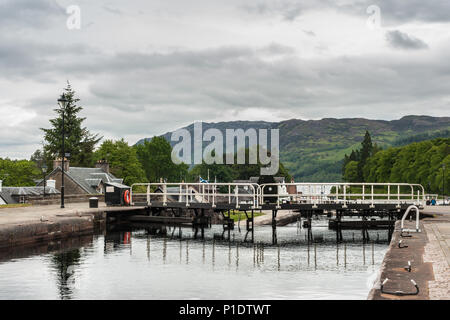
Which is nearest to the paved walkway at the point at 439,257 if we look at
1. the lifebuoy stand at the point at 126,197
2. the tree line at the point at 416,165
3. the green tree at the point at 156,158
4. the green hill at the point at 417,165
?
the lifebuoy stand at the point at 126,197

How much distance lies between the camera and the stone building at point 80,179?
2982 inches

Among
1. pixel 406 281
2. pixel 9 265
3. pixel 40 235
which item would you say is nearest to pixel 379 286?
pixel 406 281

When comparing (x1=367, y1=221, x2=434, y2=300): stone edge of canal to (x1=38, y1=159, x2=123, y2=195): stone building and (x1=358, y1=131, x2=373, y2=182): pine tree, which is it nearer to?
(x1=38, y1=159, x2=123, y2=195): stone building

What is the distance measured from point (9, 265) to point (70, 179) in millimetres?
52609

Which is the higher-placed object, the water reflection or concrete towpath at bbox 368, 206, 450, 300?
concrete towpath at bbox 368, 206, 450, 300

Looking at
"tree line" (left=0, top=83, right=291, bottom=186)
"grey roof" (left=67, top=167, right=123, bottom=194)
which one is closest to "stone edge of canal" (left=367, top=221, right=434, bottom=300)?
"grey roof" (left=67, top=167, right=123, bottom=194)

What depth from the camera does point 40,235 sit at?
3238 cm

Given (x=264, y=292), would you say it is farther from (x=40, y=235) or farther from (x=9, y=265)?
(x=40, y=235)

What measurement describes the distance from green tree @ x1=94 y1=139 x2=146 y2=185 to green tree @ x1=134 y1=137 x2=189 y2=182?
32423 mm

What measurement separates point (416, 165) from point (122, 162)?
74.3 metres

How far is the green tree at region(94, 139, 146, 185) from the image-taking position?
106 meters

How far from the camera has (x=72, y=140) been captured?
373 feet

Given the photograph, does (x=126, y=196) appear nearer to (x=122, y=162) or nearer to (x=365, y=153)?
(x=122, y=162)

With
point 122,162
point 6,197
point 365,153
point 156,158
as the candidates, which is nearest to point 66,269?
point 6,197
